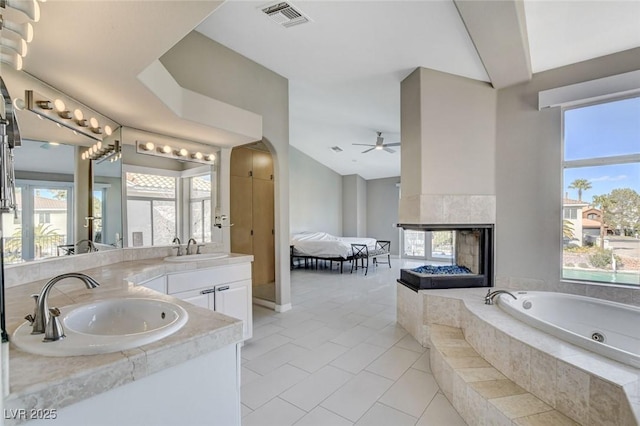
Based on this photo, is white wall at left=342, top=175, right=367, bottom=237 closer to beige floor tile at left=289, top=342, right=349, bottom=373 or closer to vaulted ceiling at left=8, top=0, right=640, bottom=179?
vaulted ceiling at left=8, top=0, right=640, bottom=179

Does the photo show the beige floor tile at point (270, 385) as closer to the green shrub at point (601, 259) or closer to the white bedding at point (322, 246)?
the green shrub at point (601, 259)

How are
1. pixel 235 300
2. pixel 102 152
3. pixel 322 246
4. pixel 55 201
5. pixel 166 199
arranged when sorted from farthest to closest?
pixel 322 246
pixel 166 199
pixel 235 300
pixel 102 152
pixel 55 201

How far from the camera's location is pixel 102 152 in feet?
8.01

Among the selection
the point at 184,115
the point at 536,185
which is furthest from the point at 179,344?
the point at 536,185

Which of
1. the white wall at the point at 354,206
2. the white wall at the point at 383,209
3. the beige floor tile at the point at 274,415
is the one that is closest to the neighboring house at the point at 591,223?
the beige floor tile at the point at 274,415

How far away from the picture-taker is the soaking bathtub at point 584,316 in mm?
2365

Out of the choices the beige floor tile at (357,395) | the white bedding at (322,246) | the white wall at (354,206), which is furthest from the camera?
the white wall at (354,206)

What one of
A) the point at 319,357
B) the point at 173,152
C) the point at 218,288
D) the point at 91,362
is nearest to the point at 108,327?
the point at 91,362

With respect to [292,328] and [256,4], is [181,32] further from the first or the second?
[292,328]

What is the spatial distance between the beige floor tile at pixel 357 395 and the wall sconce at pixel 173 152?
104 inches

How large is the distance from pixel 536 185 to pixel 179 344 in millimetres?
3765

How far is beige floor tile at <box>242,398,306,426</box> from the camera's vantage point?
1.92 m

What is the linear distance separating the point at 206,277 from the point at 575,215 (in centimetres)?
384

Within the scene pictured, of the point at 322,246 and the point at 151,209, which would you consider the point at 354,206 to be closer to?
the point at 322,246
